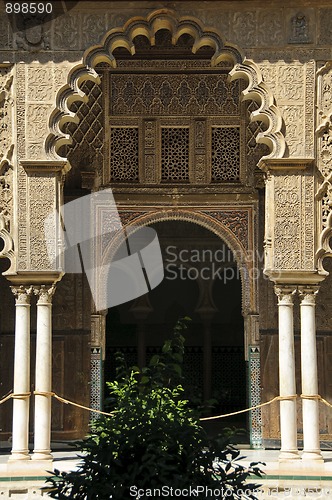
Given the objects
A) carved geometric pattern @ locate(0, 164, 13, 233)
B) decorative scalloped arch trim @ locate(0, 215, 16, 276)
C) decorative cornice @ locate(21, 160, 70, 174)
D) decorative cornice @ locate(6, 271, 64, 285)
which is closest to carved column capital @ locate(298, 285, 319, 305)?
decorative cornice @ locate(6, 271, 64, 285)

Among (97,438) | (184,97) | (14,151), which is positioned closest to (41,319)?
(14,151)

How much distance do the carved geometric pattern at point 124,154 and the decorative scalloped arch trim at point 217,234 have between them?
53 centimetres

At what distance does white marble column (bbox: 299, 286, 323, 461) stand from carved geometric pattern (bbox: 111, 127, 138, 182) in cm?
300

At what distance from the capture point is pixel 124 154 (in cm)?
1155

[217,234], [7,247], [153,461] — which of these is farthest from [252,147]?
[153,461]

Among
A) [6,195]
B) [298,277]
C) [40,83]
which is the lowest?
[298,277]

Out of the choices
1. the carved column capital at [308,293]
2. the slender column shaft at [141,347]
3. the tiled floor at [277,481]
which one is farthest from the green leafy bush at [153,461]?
the slender column shaft at [141,347]

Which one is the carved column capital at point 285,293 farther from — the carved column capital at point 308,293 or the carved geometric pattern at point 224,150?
the carved geometric pattern at point 224,150

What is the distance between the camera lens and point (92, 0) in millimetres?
9445

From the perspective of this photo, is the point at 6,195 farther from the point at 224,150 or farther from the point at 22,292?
the point at 224,150

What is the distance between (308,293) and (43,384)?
107 inches

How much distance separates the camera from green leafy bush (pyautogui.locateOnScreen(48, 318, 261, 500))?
4.61 m

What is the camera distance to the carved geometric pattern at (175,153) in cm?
1151

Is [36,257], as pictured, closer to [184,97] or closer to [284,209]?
[284,209]
